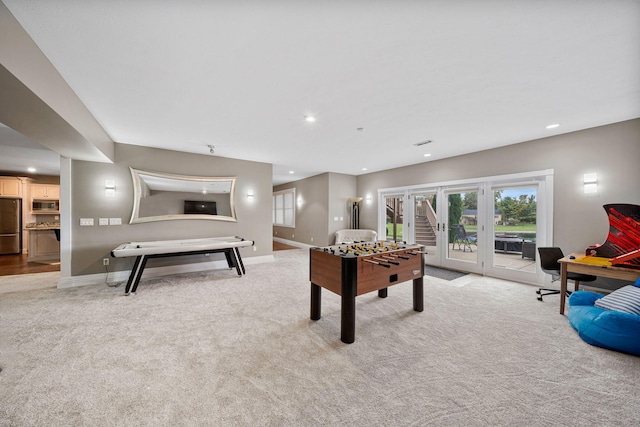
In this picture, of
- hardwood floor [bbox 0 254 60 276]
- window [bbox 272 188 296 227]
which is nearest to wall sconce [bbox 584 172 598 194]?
window [bbox 272 188 296 227]

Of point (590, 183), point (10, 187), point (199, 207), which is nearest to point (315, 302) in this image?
point (199, 207)

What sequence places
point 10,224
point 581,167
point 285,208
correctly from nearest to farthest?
point 581,167
point 10,224
point 285,208

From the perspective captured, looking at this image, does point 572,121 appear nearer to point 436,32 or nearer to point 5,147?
point 436,32

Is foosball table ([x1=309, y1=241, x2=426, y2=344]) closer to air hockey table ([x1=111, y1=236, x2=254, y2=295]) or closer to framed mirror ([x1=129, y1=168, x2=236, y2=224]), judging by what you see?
air hockey table ([x1=111, y1=236, x2=254, y2=295])

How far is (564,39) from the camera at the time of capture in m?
1.69

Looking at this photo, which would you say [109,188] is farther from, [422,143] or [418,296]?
[422,143]

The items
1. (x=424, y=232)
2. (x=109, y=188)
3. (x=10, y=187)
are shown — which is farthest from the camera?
(x=10, y=187)

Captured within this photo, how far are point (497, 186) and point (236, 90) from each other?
4.87m

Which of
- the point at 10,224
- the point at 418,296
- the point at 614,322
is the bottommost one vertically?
the point at 418,296

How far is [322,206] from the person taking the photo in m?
7.22

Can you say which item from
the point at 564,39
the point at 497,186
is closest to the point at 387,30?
the point at 564,39

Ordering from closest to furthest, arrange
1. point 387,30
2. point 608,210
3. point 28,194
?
point 387,30 < point 608,210 < point 28,194

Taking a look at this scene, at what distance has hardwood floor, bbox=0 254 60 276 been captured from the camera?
473cm

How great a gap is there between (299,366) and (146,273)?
4.06 m
